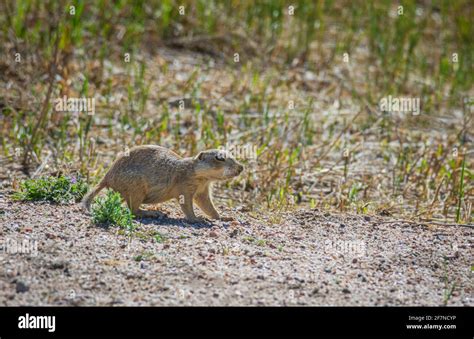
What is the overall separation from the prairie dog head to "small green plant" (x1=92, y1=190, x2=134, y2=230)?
0.90 m

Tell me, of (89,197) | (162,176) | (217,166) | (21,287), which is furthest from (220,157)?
(21,287)

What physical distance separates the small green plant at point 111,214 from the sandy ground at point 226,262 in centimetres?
7

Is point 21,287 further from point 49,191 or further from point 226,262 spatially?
point 49,191

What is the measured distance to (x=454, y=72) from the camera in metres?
12.0

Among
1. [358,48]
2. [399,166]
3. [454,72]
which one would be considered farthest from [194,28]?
[399,166]

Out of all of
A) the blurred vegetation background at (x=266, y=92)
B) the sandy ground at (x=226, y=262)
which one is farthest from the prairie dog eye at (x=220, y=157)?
the blurred vegetation background at (x=266, y=92)

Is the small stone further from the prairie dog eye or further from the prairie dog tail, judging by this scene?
the prairie dog eye

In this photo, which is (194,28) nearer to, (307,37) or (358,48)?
(307,37)

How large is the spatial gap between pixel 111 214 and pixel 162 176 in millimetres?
765

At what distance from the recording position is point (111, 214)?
5.95 metres

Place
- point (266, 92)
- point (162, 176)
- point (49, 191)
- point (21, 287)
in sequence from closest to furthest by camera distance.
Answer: point (21, 287) → point (49, 191) → point (162, 176) → point (266, 92)

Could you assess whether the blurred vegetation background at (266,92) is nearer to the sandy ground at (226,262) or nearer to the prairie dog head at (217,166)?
the prairie dog head at (217,166)

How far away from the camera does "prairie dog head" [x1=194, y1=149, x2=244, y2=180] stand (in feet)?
22.0

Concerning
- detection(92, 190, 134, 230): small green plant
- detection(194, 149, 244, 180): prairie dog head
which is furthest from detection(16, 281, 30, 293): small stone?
detection(194, 149, 244, 180): prairie dog head
